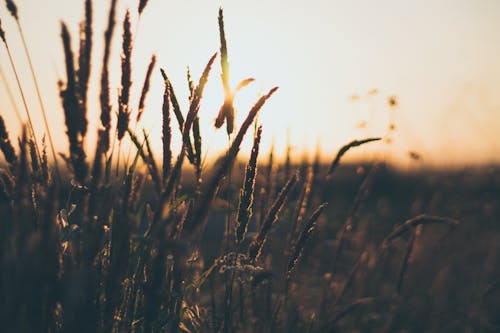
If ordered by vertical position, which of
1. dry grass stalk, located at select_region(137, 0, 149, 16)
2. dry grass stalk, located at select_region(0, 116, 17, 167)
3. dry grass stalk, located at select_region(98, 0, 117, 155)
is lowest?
dry grass stalk, located at select_region(0, 116, 17, 167)

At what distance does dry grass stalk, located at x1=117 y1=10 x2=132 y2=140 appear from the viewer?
1195mm

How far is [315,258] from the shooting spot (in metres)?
3.25

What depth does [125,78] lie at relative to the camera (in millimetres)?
1204

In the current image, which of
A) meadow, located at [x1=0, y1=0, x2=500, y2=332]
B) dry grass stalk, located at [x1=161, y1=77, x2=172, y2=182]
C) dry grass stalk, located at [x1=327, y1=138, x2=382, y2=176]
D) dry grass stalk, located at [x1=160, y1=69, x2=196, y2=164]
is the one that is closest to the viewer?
meadow, located at [x1=0, y1=0, x2=500, y2=332]

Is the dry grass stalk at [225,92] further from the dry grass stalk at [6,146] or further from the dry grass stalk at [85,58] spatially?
the dry grass stalk at [6,146]

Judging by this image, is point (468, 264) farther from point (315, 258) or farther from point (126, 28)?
point (126, 28)

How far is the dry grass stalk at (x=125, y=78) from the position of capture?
1.20 metres

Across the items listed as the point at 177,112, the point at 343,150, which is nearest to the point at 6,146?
the point at 177,112

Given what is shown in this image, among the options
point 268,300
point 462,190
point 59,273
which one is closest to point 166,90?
point 59,273

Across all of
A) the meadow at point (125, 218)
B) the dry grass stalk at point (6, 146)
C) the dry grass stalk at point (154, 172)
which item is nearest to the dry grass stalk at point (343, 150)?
the meadow at point (125, 218)

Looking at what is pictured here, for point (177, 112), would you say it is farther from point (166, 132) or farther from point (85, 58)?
point (85, 58)

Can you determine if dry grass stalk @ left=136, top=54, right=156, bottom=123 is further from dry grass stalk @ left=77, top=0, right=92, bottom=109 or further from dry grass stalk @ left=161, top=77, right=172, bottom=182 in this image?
dry grass stalk @ left=77, top=0, right=92, bottom=109

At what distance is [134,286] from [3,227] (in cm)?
46

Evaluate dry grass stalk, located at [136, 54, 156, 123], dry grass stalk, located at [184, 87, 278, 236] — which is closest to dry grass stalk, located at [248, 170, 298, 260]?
dry grass stalk, located at [184, 87, 278, 236]
